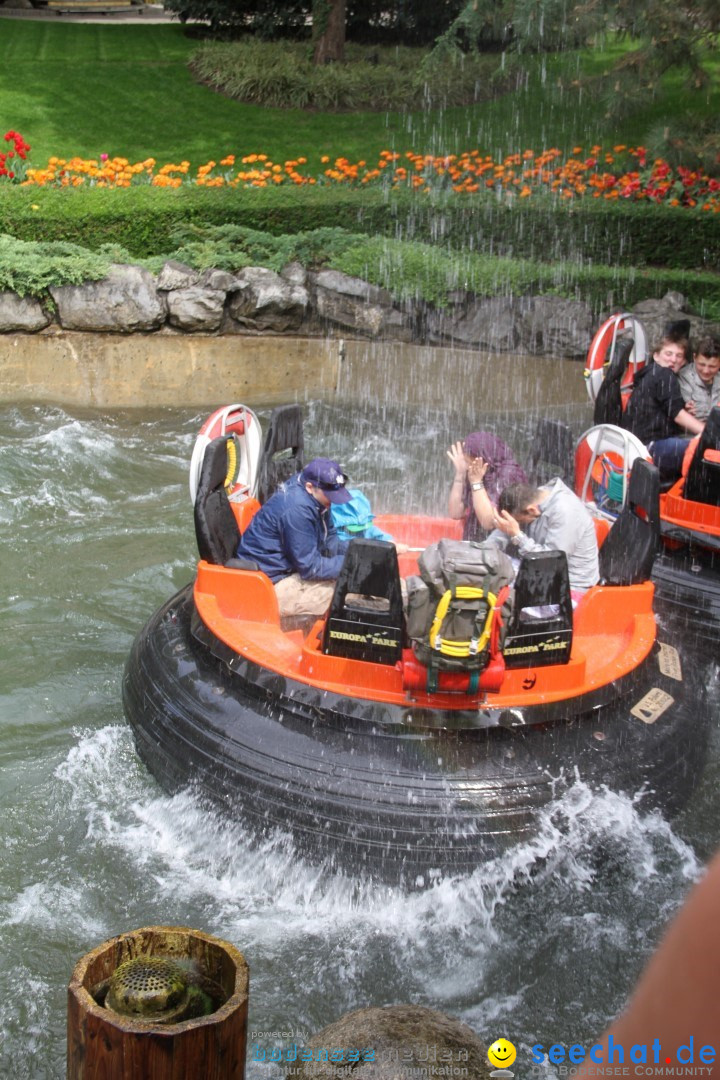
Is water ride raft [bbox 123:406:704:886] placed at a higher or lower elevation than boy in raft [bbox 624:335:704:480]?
lower

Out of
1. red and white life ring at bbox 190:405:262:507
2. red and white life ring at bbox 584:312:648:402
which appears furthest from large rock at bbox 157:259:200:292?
red and white life ring at bbox 190:405:262:507

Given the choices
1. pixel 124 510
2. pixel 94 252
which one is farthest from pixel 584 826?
pixel 94 252

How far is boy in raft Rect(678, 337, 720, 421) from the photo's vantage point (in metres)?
7.19

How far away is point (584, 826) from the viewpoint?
445 cm

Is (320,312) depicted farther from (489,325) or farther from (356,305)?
(489,325)

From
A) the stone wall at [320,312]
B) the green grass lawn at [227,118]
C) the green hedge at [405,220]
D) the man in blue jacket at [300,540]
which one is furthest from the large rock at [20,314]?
the man in blue jacket at [300,540]

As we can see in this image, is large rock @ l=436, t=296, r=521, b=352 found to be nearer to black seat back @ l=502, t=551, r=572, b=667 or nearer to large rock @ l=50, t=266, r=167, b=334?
large rock @ l=50, t=266, r=167, b=334

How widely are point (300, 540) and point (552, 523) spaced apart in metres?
1.22

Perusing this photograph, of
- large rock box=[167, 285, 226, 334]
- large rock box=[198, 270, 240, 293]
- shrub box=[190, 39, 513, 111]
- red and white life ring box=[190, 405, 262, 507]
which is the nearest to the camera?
red and white life ring box=[190, 405, 262, 507]

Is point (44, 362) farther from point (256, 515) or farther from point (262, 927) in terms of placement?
point (262, 927)

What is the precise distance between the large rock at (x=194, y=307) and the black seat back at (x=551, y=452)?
4.97 m

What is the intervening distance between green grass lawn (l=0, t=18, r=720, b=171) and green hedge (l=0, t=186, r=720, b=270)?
289 cm

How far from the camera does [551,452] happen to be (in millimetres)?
6617

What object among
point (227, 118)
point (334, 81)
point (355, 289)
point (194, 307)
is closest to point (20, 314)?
point (194, 307)
